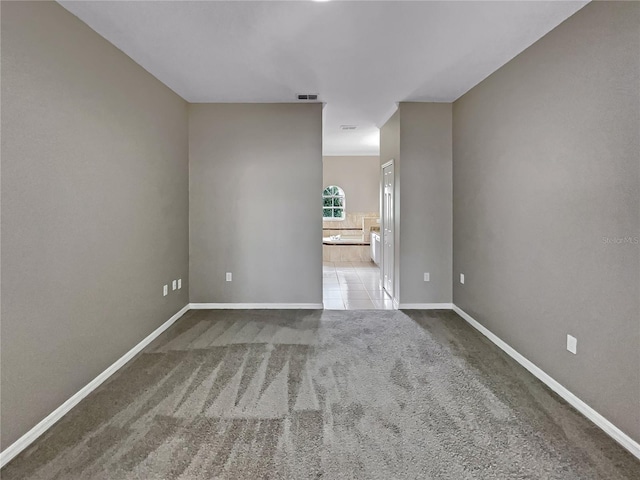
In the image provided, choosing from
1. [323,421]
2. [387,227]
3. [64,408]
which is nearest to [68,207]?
[64,408]

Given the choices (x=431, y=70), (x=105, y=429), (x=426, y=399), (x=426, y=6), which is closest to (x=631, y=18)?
(x=426, y=6)

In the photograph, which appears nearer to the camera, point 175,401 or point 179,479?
point 179,479

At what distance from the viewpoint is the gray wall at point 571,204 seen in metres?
2.10

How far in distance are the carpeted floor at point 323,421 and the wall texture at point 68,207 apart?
13.8 inches

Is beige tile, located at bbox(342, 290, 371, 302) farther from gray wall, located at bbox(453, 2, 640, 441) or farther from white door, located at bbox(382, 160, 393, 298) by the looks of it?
gray wall, located at bbox(453, 2, 640, 441)

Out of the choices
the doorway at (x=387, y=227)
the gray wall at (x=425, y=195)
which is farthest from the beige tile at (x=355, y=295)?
the gray wall at (x=425, y=195)

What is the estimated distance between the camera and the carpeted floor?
1896 mm

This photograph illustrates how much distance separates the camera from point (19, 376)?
2.04 m

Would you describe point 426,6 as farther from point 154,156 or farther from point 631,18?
point 154,156

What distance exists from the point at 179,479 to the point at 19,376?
3.56ft

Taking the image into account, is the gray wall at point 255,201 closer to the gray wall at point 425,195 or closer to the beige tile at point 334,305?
the beige tile at point 334,305

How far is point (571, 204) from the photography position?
2553mm

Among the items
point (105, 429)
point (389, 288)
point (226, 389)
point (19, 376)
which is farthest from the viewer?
point (389, 288)

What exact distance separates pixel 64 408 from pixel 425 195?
13.5 ft
